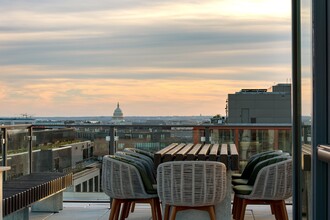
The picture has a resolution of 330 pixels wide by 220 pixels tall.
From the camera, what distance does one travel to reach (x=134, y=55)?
10.8m

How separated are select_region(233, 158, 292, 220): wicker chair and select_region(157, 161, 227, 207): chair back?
1.49ft

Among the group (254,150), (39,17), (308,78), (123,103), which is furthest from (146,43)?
(308,78)

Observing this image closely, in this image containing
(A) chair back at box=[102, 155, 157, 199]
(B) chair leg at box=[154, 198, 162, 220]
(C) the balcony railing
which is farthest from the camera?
(C) the balcony railing

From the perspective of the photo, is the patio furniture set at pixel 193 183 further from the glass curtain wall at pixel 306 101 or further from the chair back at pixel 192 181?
the glass curtain wall at pixel 306 101

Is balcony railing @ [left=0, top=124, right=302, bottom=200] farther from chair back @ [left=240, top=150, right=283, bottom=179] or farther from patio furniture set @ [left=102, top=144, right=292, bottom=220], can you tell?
patio furniture set @ [left=102, top=144, right=292, bottom=220]

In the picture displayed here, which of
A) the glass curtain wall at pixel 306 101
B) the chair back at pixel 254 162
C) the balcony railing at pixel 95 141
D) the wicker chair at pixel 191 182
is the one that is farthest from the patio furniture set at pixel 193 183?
the glass curtain wall at pixel 306 101

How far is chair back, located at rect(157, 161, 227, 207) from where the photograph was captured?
4.61m

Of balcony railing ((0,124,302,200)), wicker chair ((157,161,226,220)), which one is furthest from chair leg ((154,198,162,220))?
balcony railing ((0,124,302,200))

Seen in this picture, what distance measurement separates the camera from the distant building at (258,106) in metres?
7.94

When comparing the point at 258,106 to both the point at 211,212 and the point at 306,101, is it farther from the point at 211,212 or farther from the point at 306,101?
the point at 306,101

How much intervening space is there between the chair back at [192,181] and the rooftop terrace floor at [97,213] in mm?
1560

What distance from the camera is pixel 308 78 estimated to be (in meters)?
2.65

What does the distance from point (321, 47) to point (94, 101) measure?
9.06 metres

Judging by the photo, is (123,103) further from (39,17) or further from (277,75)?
(277,75)
